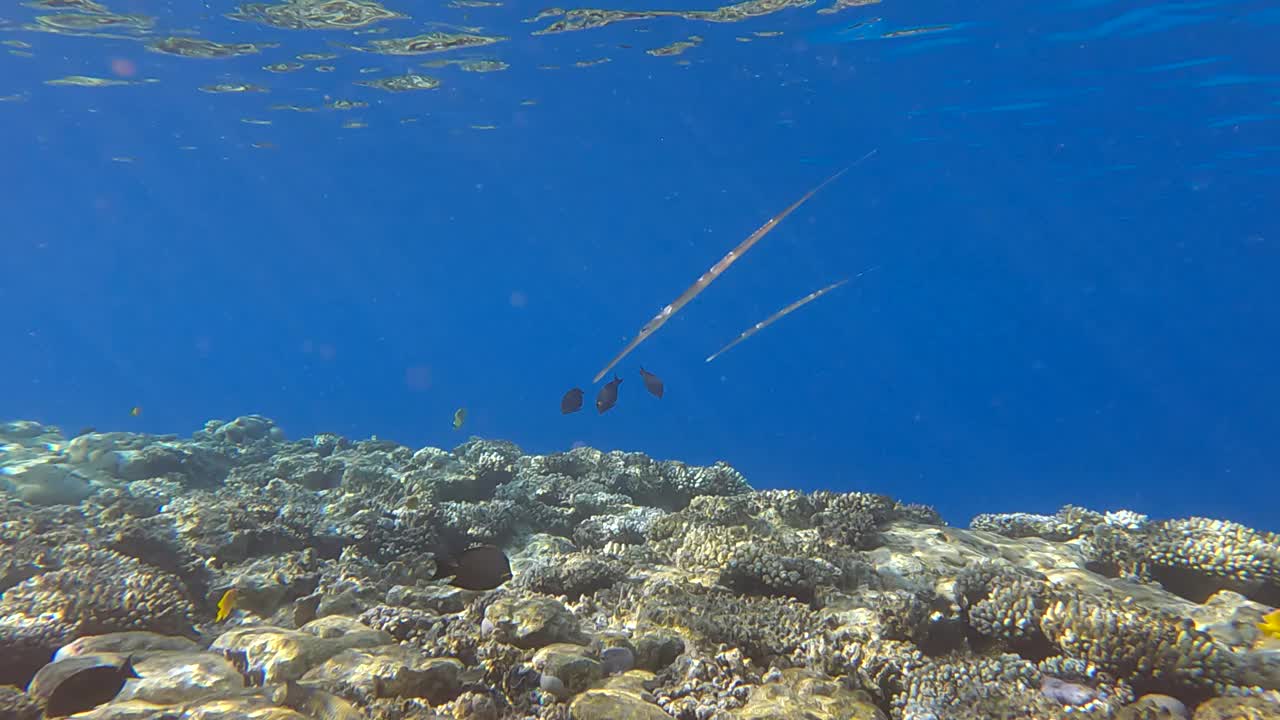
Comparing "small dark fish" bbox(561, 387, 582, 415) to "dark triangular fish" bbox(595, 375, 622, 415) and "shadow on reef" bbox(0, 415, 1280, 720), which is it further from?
"shadow on reef" bbox(0, 415, 1280, 720)

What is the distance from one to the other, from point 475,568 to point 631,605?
81.0 inches

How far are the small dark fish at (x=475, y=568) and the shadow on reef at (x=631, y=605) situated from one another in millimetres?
41

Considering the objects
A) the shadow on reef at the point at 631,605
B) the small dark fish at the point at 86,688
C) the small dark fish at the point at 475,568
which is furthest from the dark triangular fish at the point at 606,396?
the small dark fish at the point at 86,688

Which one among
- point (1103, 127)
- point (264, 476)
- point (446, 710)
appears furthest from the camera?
point (1103, 127)

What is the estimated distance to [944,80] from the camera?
2295 centimetres

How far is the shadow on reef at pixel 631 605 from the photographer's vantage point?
404 cm

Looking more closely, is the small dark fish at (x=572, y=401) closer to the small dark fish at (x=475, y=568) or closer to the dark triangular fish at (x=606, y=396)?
the dark triangular fish at (x=606, y=396)

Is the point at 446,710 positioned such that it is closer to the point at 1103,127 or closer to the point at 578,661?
the point at 578,661

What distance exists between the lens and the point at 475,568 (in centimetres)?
416

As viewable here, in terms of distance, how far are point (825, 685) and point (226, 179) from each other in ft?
174

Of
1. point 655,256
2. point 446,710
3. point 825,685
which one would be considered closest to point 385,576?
point 446,710

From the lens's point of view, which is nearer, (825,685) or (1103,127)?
(825,685)

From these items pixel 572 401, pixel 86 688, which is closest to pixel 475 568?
pixel 86 688

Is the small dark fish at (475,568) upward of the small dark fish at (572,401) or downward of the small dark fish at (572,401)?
downward
